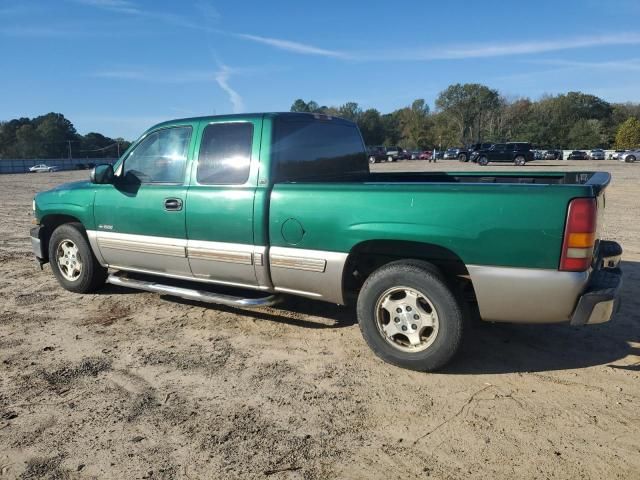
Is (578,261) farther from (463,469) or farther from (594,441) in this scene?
(463,469)

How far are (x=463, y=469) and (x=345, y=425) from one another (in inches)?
29.5

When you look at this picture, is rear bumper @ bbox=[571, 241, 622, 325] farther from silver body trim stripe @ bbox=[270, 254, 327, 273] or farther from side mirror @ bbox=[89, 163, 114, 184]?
side mirror @ bbox=[89, 163, 114, 184]

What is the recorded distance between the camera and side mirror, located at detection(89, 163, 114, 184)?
5.00m

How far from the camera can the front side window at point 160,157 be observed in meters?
→ 4.78

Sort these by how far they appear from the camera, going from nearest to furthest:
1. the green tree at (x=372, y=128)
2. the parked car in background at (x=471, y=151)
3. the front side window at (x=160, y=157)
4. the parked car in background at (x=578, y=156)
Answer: the front side window at (x=160, y=157) → the parked car in background at (x=471, y=151) → the parked car in background at (x=578, y=156) → the green tree at (x=372, y=128)

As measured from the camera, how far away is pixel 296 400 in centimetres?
335

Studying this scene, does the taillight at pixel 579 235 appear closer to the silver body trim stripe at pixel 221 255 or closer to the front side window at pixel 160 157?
the silver body trim stripe at pixel 221 255

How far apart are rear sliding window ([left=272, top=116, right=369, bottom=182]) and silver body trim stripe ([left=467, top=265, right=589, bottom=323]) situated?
6.12ft

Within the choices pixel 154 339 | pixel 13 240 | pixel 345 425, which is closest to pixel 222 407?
pixel 345 425

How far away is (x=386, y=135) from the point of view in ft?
357

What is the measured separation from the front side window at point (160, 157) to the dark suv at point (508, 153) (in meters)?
42.6

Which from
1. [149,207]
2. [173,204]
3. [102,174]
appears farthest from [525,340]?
[102,174]

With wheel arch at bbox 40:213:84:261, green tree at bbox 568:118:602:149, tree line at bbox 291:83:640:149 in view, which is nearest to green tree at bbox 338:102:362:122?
tree line at bbox 291:83:640:149

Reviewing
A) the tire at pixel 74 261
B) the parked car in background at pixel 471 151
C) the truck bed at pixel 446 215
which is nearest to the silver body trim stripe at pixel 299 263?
the truck bed at pixel 446 215
